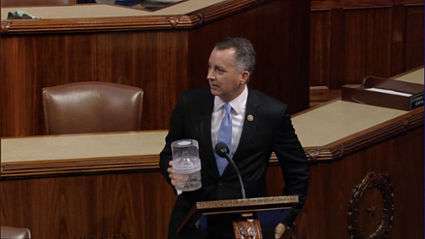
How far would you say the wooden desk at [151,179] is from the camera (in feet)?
16.0

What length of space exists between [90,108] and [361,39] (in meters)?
3.22

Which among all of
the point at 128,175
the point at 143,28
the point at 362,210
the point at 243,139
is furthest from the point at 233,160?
the point at 143,28

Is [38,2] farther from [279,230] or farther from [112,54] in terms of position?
[279,230]

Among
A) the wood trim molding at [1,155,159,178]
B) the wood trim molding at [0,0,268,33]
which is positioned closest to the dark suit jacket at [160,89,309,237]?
the wood trim molding at [1,155,159,178]

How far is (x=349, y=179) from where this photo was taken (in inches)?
205

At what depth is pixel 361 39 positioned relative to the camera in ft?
27.0

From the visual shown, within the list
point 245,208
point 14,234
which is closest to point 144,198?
point 245,208

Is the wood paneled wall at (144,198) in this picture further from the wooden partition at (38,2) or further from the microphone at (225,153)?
the wooden partition at (38,2)

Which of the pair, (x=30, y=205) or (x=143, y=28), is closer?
(x=30, y=205)

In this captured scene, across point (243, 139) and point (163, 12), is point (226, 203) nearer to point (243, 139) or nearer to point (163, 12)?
point (243, 139)

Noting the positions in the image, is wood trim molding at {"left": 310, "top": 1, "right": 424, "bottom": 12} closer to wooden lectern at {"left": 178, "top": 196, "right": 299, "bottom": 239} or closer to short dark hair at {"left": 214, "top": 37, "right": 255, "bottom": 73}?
short dark hair at {"left": 214, "top": 37, "right": 255, "bottom": 73}

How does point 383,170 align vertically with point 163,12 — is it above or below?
below

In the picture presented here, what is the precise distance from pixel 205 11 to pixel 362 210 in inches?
59.4

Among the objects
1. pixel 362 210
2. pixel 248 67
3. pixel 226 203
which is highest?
pixel 248 67
